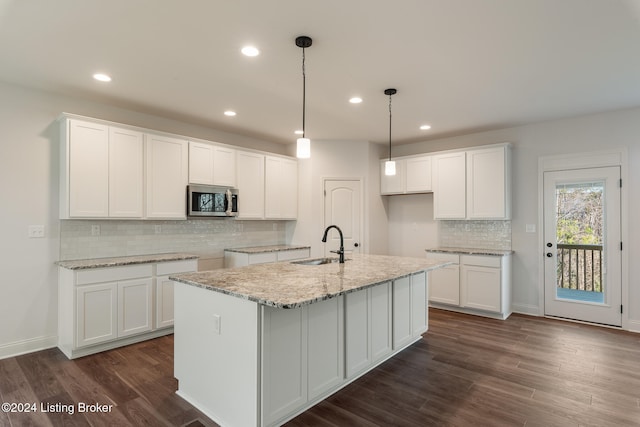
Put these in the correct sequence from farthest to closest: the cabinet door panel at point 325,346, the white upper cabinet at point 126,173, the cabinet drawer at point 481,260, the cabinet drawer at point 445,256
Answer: the cabinet drawer at point 445,256
the cabinet drawer at point 481,260
the white upper cabinet at point 126,173
the cabinet door panel at point 325,346

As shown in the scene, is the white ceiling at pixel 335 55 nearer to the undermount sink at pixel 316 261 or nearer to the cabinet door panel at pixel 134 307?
the undermount sink at pixel 316 261

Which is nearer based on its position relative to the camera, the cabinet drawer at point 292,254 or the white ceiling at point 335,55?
the white ceiling at point 335,55

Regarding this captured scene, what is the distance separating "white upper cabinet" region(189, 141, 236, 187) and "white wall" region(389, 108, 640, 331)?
11.5 feet

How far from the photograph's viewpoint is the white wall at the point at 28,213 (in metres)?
3.30

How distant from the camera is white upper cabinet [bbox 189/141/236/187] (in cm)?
439

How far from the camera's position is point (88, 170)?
352 centimetres

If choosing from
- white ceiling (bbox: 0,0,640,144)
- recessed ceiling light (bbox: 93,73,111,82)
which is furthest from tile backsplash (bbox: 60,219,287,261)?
recessed ceiling light (bbox: 93,73,111,82)

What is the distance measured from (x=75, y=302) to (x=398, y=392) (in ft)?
9.80

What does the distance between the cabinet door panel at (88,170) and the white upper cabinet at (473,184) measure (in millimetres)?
4353

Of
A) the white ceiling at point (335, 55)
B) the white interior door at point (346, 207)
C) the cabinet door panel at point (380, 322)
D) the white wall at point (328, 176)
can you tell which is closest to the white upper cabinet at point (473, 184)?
the white ceiling at point (335, 55)

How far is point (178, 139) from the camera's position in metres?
4.25

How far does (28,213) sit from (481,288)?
5301 mm

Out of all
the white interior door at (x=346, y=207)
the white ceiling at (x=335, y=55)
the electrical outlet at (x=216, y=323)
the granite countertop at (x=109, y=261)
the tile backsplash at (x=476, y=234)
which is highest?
the white ceiling at (x=335, y=55)

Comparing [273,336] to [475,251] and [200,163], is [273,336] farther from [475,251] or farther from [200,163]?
[475,251]
